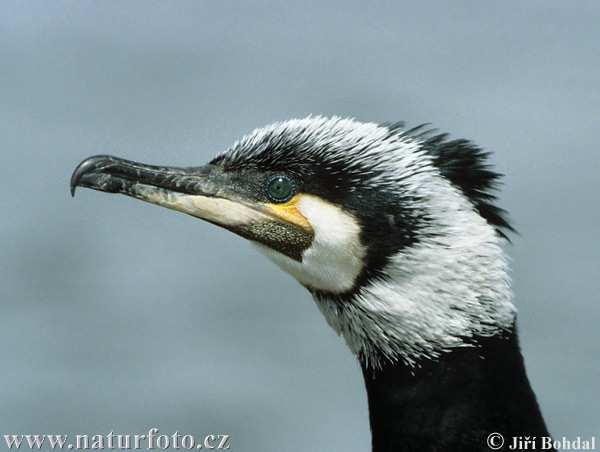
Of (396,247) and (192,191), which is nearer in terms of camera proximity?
(396,247)

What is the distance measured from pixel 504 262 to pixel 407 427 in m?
0.79

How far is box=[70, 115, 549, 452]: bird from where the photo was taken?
4.99 m

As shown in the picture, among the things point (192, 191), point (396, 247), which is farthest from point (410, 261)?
point (192, 191)

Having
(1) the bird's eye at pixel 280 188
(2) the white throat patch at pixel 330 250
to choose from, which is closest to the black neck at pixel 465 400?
(2) the white throat patch at pixel 330 250

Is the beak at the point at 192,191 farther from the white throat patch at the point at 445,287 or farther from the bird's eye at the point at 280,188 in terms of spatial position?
the white throat patch at the point at 445,287

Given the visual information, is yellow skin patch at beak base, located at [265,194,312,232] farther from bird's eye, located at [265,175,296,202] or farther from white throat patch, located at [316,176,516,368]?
white throat patch, located at [316,176,516,368]

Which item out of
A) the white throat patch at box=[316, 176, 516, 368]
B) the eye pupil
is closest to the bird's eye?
the eye pupil

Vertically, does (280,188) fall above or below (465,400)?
above

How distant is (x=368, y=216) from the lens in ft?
16.5

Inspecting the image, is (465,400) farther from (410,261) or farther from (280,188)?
(280,188)

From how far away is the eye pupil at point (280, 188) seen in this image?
5.19 metres

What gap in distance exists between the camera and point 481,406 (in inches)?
199

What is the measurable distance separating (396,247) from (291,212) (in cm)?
→ 48

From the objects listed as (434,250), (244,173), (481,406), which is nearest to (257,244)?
(244,173)
